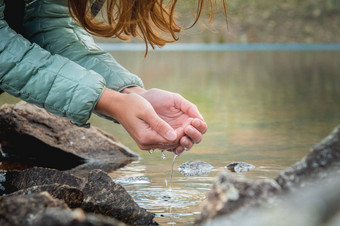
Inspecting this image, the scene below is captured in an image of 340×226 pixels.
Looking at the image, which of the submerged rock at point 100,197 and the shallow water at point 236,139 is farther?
the shallow water at point 236,139

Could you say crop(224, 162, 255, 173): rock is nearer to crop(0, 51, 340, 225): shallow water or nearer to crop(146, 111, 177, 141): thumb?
crop(0, 51, 340, 225): shallow water

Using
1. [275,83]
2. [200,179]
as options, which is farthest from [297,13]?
[200,179]

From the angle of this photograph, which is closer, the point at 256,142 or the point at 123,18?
the point at 123,18

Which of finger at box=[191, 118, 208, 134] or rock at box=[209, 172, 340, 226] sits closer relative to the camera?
rock at box=[209, 172, 340, 226]

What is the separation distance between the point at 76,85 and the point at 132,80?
1.81 ft

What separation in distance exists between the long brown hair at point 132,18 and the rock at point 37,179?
743 millimetres

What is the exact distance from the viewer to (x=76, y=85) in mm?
2721

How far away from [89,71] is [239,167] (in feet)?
5.87

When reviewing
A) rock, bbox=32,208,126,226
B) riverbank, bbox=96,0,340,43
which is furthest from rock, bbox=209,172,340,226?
riverbank, bbox=96,0,340,43

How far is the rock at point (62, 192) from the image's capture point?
2836 mm

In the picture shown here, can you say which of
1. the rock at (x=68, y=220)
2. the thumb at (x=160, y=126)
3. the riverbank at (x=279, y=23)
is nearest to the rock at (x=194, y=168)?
the thumb at (x=160, y=126)

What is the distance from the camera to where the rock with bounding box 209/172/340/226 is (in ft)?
5.78

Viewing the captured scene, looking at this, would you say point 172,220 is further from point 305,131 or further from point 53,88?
point 305,131

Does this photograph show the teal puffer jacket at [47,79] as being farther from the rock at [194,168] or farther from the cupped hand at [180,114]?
the rock at [194,168]
